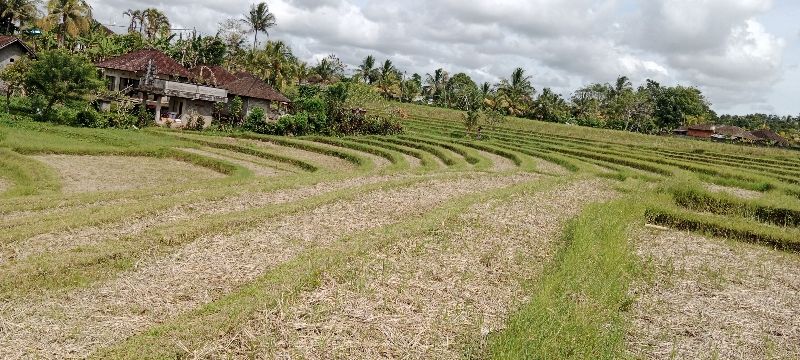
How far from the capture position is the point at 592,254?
10.5 meters

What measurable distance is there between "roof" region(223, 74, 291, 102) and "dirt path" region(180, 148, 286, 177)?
14.5 metres

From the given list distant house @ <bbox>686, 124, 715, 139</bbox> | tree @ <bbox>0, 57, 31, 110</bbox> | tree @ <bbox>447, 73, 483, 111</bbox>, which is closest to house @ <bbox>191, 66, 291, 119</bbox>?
tree @ <bbox>0, 57, 31, 110</bbox>

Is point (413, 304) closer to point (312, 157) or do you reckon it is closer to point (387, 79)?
point (312, 157)

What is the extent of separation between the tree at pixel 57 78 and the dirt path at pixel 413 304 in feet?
92.4

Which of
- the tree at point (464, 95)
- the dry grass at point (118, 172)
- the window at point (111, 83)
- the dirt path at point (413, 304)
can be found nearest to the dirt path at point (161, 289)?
the dirt path at point (413, 304)

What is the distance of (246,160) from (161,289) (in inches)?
744

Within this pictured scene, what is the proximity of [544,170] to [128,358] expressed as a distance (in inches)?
973

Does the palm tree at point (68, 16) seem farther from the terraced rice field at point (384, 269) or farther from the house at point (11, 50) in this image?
the terraced rice field at point (384, 269)

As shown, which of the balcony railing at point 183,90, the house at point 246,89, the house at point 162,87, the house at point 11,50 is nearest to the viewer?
the balcony railing at point 183,90

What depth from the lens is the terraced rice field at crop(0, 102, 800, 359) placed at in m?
6.36

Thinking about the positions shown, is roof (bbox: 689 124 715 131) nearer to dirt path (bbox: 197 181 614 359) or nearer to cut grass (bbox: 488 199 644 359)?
cut grass (bbox: 488 199 644 359)

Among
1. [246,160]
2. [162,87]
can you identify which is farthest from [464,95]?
[246,160]

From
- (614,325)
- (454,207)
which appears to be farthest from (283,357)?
(454,207)

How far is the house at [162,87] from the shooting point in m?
36.0
